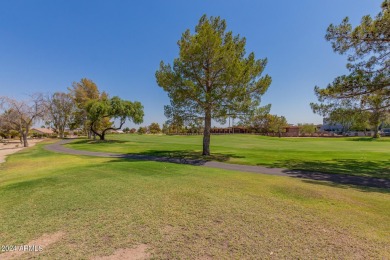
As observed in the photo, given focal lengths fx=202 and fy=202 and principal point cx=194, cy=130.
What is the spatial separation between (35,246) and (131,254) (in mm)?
1786

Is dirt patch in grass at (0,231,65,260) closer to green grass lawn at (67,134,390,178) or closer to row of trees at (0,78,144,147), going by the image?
green grass lawn at (67,134,390,178)

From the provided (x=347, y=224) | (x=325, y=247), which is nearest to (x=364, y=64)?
(x=347, y=224)

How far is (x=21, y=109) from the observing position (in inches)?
1238

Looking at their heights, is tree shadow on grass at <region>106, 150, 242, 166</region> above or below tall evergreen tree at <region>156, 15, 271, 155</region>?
below

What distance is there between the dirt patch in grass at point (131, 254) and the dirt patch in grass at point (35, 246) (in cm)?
117

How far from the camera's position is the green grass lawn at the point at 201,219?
136 inches

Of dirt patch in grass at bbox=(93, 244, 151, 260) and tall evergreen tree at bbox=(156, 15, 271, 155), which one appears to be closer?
dirt patch in grass at bbox=(93, 244, 151, 260)

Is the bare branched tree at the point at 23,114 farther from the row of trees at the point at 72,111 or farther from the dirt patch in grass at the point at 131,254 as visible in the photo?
the dirt patch in grass at the point at 131,254

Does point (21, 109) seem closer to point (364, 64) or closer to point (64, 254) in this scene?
point (64, 254)

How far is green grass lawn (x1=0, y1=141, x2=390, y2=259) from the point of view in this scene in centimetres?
347

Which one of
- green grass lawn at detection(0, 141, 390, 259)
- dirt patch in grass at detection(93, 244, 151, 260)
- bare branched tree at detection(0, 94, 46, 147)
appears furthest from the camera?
bare branched tree at detection(0, 94, 46, 147)

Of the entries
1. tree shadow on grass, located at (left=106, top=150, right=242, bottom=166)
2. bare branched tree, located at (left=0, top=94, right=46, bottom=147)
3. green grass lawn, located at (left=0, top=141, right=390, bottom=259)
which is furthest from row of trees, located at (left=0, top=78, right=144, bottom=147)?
green grass lawn, located at (left=0, top=141, right=390, bottom=259)

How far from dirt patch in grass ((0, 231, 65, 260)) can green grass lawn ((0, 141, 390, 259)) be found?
0.13 meters

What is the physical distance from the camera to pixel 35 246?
3561 mm
